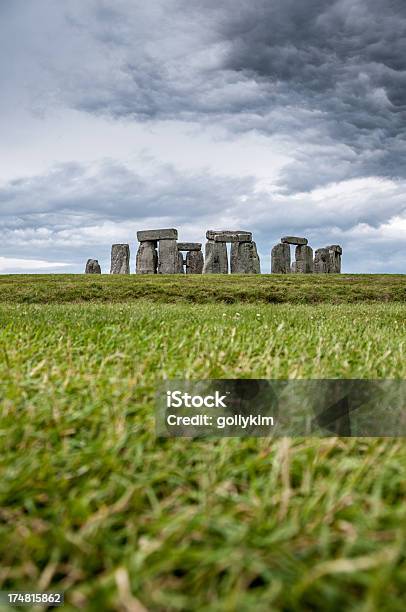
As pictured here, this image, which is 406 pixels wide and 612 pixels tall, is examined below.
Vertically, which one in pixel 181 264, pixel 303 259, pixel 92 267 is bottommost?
pixel 92 267

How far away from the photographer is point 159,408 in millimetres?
2113

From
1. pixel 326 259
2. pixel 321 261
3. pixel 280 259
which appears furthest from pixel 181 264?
pixel 326 259

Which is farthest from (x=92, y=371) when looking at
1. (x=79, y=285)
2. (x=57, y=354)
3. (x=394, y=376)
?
(x=79, y=285)

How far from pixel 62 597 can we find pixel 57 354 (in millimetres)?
2112

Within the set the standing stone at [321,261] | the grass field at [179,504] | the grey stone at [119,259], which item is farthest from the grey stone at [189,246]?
the grass field at [179,504]

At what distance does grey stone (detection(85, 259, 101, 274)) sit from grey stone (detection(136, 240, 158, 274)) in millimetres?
3438

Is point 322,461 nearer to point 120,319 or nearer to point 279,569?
point 279,569

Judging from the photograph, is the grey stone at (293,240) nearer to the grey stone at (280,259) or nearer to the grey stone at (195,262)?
the grey stone at (280,259)

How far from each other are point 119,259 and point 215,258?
520 centimetres

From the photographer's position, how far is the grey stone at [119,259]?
28.2 meters

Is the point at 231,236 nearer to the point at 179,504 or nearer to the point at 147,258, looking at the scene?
the point at 147,258

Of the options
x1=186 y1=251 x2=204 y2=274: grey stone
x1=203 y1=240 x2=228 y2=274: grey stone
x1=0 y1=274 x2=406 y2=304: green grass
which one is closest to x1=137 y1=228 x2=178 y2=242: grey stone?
x1=203 y1=240 x2=228 y2=274: grey stone

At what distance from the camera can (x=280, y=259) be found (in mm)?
27906

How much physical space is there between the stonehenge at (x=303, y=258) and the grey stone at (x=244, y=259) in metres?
1.04
